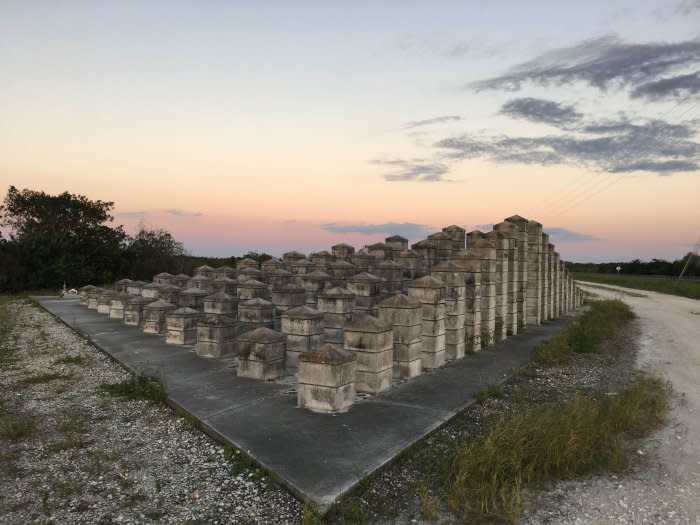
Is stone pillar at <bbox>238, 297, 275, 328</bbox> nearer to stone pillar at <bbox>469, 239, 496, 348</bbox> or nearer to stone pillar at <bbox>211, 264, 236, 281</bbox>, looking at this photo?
stone pillar at <bbox>469, 239, 496, 348</bbox>

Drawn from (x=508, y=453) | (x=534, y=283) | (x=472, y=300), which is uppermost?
(x=534, y=283)

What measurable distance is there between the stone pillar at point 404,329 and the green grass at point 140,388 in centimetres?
448

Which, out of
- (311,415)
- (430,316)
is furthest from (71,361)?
(430,316)

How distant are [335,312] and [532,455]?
6.46 meters

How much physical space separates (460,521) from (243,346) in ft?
20.3

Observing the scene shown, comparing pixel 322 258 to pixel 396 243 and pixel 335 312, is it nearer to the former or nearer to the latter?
pixel 396 243

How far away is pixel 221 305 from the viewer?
13.9 meters

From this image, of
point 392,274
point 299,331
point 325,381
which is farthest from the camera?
point 392,274

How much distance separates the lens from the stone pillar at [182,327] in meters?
13.5

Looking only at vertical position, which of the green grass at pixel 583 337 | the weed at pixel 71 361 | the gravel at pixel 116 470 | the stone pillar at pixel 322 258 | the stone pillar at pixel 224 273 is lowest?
the gravel at pixel 116 470

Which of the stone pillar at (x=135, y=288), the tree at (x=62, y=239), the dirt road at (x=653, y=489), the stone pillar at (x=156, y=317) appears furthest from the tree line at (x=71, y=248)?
the dirt road at (x=653, y=489)

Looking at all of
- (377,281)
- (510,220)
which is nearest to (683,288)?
(510,220)

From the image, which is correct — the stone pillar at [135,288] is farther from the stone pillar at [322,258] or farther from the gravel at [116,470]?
the gravel at [116,470]

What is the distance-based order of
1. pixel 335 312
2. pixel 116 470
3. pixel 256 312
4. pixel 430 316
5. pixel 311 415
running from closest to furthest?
pixel 116 470
pixel 311 415
pixel 430 316
pixel 335 312
pixel 256 312
